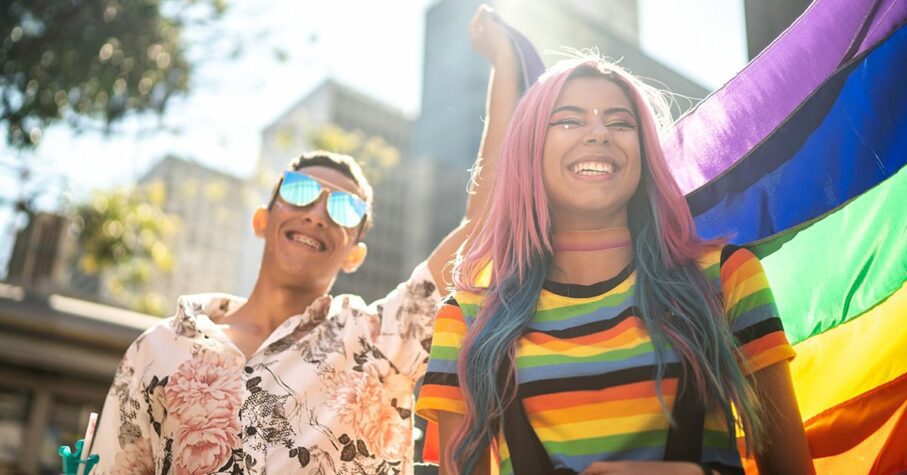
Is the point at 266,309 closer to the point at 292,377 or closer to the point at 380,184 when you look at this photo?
the point at 292,377

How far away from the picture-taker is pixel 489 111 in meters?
2.64

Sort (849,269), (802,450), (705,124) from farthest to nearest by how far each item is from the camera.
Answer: (705,124) < (849,269) < (802,450)

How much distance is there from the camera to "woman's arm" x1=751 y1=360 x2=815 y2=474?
5.13 ft

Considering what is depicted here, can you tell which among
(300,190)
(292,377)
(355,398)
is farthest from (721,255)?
(300,190)

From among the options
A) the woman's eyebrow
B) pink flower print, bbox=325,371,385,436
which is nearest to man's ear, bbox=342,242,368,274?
pink flower print, bbox=325,371,385,436

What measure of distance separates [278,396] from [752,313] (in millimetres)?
1592

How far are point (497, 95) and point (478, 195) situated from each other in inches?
14.0

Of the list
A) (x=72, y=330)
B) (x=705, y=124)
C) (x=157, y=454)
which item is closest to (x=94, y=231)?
(x=72, y=330)

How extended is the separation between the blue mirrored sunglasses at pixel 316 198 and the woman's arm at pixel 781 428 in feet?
6.07

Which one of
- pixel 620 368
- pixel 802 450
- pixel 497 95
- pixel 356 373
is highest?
pixel 497 95

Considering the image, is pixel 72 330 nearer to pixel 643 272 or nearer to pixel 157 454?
pixel 157 454

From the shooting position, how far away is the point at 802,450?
5.15 ft

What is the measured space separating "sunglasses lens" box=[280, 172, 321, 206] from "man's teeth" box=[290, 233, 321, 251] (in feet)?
0.43

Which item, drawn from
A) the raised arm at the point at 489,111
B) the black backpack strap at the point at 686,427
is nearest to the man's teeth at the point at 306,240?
the raised arm at the point at 489,111
